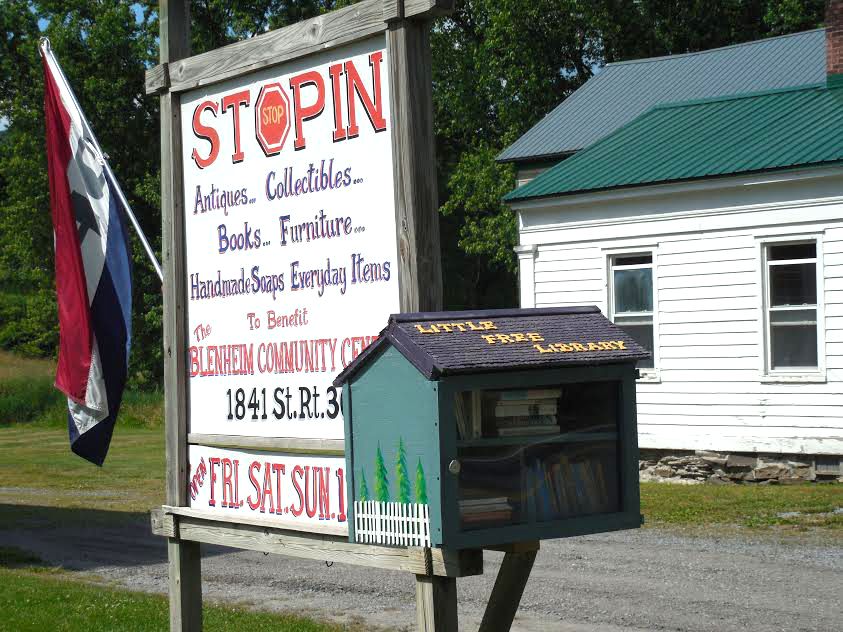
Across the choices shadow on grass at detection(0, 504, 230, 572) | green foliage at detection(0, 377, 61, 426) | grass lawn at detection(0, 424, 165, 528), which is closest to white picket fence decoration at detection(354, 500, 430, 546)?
shadow on grass at detection(0, 504, 230, 572)

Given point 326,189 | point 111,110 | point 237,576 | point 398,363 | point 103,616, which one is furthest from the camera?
point 111,110

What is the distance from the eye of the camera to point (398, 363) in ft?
14.1

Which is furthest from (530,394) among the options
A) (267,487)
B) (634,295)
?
(634,295)

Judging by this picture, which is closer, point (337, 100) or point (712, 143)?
point (337, 100)

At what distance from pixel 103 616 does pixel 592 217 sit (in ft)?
36.0

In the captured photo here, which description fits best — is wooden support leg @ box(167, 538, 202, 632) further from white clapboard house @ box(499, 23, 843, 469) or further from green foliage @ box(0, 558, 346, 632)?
white clapboard house @ box(499, 23, 843, 469)

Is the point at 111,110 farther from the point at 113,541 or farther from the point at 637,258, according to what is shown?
the point at 113,541

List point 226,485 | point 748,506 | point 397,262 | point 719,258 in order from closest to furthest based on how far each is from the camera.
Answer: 1. point 397,262
2. point 226,485
3. point 748,506
4. point 719,258

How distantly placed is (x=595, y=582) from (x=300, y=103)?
5.52 m

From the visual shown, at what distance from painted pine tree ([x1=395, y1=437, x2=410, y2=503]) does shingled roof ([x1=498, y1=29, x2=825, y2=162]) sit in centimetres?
1917

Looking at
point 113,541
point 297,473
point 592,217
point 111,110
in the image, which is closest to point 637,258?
point 592,217

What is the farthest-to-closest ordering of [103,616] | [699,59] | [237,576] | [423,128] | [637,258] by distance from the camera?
1. [699,59]
2. [637,258]
3. [237,576]
4. [103,616]
5. [423,128]

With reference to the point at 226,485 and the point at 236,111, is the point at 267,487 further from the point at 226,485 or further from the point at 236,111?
the point at 236,111

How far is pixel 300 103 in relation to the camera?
5.32 meters
